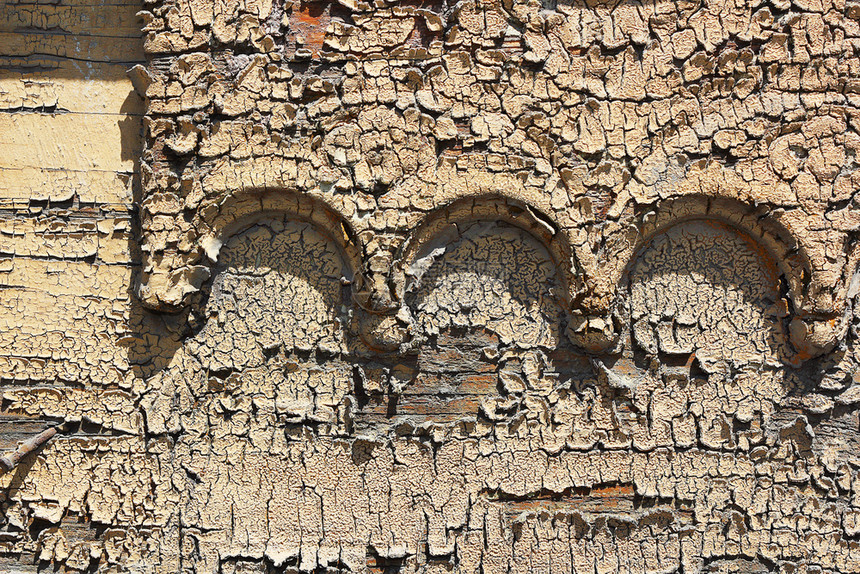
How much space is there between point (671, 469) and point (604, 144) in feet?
3.75

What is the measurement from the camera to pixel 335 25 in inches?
84.1

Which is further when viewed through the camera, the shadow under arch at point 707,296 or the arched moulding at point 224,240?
the shadow under arch at point 707,296

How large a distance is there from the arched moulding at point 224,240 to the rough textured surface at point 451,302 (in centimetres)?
1

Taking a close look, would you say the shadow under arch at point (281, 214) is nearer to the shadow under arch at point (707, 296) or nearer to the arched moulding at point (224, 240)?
the arched moulding at point (224, 240)

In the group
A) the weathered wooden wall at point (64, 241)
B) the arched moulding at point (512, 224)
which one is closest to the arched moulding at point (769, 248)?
the arched moulding at point (512, 224)

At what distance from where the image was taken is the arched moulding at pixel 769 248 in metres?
2.13

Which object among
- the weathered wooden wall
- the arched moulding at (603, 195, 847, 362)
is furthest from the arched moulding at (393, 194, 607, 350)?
the weathered wooden wall

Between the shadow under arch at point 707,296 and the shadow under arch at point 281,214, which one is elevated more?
the shadow under arch at point 281,214

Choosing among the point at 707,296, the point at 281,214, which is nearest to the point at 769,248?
the point at 707,296

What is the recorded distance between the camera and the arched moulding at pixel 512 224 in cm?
211

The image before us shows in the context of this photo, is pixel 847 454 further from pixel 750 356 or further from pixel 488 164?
pixel 488 164

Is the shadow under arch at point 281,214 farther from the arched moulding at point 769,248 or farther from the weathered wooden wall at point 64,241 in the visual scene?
the arched moulding at point 769,248

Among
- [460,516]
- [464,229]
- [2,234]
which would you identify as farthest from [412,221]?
[2,234]

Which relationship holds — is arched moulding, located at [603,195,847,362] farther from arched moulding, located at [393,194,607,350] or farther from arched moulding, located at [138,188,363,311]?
arched moulding, located at [138,188,363,311]
